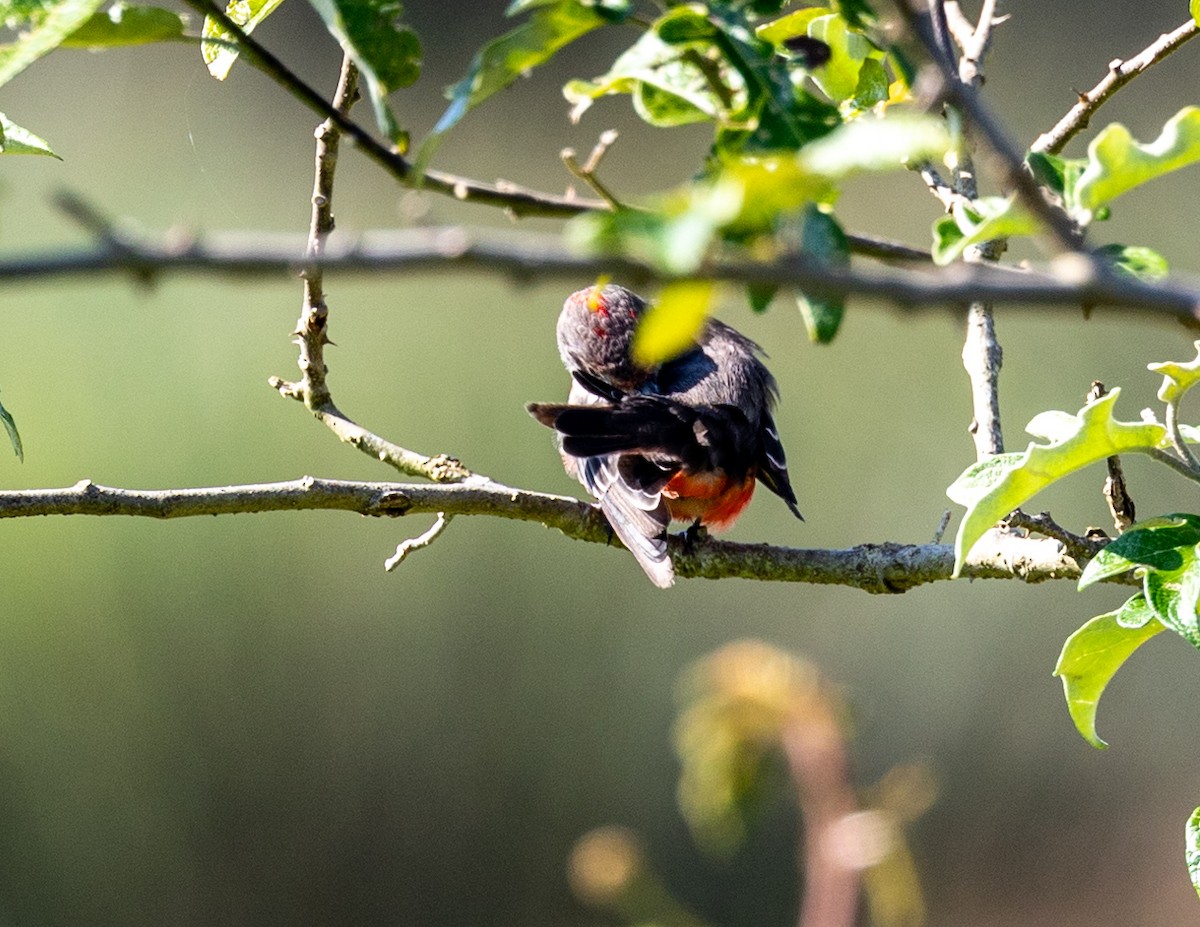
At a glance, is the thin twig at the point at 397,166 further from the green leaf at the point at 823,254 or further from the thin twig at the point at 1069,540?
the thin twig at the point at 1069,540

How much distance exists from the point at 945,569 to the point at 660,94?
1.05 m

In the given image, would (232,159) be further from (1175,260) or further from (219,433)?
(1175,260)

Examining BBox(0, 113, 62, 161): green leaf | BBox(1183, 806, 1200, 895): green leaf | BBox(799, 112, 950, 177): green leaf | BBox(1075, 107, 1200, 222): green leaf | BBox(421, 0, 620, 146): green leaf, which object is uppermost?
BBox(0, 113, 62, 161): green leaf

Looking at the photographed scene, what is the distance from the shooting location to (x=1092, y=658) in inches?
60.9

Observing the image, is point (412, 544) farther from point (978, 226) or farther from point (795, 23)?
point (978, 226)

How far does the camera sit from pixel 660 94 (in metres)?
1.31

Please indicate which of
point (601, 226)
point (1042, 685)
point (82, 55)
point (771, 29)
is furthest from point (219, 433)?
point (601, 226)

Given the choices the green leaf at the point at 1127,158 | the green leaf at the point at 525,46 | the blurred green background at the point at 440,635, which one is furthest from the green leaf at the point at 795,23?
the blurred green background at the point at 440,635

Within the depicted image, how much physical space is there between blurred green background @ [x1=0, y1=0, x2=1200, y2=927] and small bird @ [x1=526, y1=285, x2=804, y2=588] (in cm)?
234

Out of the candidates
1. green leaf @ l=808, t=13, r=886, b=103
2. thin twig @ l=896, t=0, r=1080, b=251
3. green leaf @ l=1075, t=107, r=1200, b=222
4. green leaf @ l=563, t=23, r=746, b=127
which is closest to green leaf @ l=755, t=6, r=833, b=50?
green leaf @ l=808, t=13, r=886, b=103

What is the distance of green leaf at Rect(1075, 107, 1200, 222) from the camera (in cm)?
105

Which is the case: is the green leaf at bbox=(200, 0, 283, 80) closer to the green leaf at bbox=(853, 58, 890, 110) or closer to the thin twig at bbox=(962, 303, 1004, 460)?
the green leaf at bbox=(853, 58, 890, 110)

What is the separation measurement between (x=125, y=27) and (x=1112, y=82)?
4.73 feet

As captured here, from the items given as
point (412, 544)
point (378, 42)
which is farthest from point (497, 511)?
point (378, 42)
